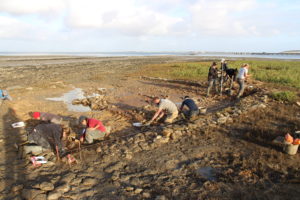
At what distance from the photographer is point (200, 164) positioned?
16.8 ft

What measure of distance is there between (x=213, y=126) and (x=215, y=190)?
3.46 meters

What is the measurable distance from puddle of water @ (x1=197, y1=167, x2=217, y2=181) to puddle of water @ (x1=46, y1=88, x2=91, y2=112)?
22.6ft

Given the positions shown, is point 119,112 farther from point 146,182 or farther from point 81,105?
point 146,182

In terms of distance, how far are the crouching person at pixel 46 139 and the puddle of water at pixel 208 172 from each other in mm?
3521

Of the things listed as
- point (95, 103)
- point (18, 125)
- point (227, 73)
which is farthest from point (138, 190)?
point (227, 73)

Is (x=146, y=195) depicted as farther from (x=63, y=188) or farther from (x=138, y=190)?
(x=63, y=188)

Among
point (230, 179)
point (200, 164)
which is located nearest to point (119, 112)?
point (200, 164)

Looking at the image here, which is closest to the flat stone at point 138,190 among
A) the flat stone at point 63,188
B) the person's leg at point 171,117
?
the flat stone at point 63,188

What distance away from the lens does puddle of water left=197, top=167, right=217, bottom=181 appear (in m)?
4.64

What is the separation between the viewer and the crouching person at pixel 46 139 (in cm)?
568

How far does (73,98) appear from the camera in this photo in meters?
12.8

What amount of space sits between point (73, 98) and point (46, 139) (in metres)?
7.11

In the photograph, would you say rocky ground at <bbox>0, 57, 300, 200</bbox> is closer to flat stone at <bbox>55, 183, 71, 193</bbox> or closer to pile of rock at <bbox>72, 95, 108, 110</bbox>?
flat stone at <bbox>55, 183, 71, 193</bbox>

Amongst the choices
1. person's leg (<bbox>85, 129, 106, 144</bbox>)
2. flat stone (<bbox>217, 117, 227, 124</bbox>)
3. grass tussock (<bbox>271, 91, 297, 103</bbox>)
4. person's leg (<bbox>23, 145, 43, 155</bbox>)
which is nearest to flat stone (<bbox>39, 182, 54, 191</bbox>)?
person's leg (<bbox>23, 145, 43, 155</bbox>)
